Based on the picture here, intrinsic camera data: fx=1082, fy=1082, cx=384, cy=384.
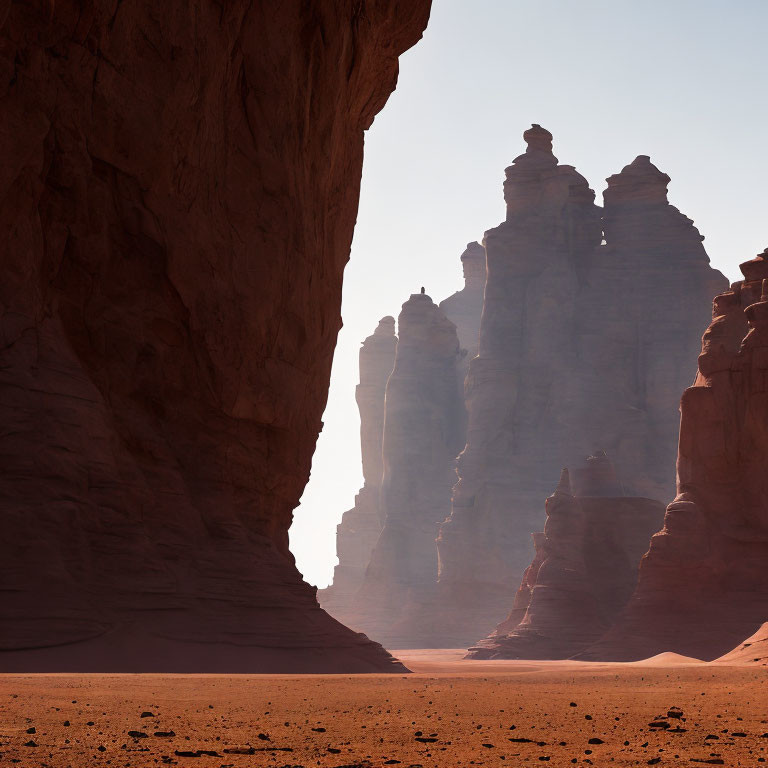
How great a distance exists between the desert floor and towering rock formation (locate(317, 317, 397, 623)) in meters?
107

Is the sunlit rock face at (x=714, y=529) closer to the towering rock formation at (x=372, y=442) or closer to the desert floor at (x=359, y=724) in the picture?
the desert floor at (x=359, y=724)

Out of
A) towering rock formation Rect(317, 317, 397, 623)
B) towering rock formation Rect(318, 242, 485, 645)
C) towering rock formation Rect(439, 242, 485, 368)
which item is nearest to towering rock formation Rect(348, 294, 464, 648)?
towering rock formation Rect(318, 242, 485, 645)

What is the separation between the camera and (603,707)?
34.8 ft

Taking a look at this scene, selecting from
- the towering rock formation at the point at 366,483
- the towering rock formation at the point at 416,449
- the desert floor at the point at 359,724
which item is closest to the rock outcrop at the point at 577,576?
the desert floor at the point at 359,724

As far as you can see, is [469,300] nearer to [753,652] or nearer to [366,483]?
[366,483]

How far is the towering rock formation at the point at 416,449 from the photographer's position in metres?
117

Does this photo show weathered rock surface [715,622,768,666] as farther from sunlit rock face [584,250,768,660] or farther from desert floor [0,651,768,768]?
desert floor [0,651,768,768]

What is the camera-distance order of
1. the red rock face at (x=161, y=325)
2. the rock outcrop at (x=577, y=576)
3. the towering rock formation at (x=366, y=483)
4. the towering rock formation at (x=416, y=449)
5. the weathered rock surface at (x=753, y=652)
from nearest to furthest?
the red rock face at (x=161, y=325)
the weathered rock surface at (x=753, y=652)
the rock outcrop at (x=577, y=576)
the towering rock formation at (x=416, y=449)
the towering rock formation at (x=366, y=483)

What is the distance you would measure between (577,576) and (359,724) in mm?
52334

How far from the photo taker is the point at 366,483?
456 feet

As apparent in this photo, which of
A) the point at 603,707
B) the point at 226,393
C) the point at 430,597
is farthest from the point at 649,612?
the point at 430,597

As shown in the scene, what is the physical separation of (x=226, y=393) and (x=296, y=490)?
567 centimetres

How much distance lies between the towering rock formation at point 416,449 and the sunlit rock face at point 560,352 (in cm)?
1396

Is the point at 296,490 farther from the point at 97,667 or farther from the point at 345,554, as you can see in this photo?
the point at 345,554
